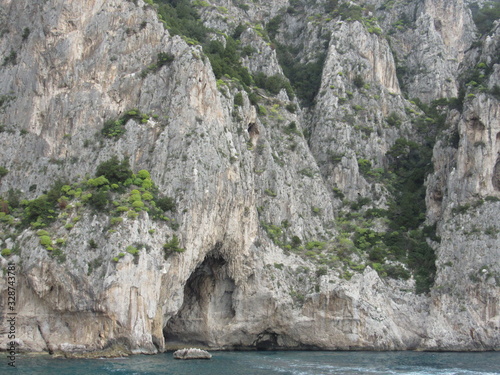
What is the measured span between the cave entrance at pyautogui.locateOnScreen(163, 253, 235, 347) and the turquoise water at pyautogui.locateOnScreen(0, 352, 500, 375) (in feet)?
17.1

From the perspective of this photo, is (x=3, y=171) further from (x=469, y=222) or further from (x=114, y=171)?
(x=469, y=222)

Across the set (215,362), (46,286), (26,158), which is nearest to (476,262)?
(215,362)

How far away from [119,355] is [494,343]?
35932 mm

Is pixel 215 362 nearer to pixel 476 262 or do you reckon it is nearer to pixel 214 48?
pixel 476 262

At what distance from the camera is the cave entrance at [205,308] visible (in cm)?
5316

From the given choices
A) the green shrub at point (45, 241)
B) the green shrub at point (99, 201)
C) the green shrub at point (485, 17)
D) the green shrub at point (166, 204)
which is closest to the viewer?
the green shrub at point (45, 241)

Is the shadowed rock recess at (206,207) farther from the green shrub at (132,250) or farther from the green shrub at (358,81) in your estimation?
the green shrub at (358,81)

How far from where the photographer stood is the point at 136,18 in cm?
6016

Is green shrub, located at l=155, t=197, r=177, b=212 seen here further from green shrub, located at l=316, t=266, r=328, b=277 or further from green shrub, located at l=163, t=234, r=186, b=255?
green shrub, located at l=316, t=266, r=328, b=277

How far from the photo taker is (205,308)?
177 ft

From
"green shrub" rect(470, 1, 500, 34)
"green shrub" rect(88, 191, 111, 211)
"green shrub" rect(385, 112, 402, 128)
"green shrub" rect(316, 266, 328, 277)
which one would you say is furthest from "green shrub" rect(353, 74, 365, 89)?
"green shrub" rect(88, 191, 111, 211)

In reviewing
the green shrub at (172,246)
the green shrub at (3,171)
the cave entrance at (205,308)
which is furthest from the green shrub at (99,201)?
the cave entrance at (205,308)

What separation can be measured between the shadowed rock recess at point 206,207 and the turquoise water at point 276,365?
161 inches

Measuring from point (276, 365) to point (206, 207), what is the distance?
56.1ft
